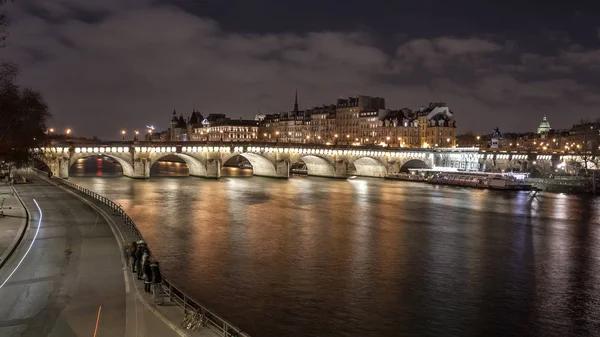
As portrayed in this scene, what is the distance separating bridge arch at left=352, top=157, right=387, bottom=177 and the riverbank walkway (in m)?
74.4

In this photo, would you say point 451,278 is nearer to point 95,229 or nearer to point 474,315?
point 474,315

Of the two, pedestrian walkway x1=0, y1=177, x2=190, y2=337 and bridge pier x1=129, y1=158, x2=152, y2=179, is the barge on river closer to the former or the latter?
bridge pier x1=129, y1=158, x2=152, y2=179

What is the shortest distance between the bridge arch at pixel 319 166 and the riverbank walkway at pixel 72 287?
66384 millimetres

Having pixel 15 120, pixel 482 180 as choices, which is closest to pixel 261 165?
pixel 482 180

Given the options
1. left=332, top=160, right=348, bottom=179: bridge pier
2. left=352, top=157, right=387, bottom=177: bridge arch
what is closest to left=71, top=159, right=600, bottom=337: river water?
left=332, top=160, right=348, bottom=179: bridge pier

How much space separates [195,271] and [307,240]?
383 inches

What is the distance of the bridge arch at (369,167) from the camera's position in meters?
96.9

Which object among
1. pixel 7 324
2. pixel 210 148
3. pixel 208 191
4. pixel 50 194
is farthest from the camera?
pixel 210 148

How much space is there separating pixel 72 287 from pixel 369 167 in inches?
3443

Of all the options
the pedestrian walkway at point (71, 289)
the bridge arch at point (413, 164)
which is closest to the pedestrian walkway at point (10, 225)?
the pedestrian walkway at point (71, 289)

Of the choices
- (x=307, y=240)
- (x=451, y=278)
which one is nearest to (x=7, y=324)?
(x=451, y=278)

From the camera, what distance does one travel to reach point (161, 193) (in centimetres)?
5553

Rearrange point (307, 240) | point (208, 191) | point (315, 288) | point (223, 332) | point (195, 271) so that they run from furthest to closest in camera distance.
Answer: point (208, 191) → point (307, 240) → point (195, 271) → point (315, 288) → point (223, 332)

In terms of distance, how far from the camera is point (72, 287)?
15.5 m
